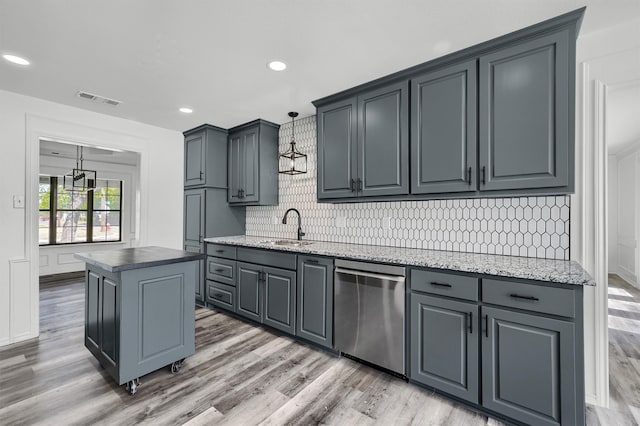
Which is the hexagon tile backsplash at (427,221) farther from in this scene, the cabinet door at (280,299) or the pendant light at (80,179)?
the pendant light at (80,179)

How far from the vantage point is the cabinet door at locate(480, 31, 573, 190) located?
1.89 metres

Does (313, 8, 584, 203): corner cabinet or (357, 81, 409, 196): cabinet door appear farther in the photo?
(357, 81, 409, 196): cabinet door

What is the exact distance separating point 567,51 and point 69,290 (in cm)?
679

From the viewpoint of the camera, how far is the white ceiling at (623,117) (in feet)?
10.5

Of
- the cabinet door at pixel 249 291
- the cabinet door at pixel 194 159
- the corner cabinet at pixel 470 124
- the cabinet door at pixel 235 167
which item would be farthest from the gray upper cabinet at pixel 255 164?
the corner cabinet at pixel 470 124

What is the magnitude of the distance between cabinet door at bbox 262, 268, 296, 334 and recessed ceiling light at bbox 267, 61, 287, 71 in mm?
1825

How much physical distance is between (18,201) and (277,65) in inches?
117

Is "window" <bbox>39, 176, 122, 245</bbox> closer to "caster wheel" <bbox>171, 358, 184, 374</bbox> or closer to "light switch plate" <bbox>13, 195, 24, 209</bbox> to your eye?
"light switch plate" <bbox>13, 195, 24, 209</bbox>

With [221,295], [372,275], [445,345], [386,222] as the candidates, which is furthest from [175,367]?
[386,222]

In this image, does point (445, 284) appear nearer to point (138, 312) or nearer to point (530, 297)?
point (530, 297)

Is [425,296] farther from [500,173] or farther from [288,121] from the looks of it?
[288,121]

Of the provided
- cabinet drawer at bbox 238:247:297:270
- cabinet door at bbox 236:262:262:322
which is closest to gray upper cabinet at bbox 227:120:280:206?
cabinet drawer at bbox 238:247:297:270

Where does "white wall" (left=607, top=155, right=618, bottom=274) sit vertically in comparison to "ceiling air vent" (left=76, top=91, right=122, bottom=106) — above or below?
below

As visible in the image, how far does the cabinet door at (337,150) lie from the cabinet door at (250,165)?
1.09 metres
